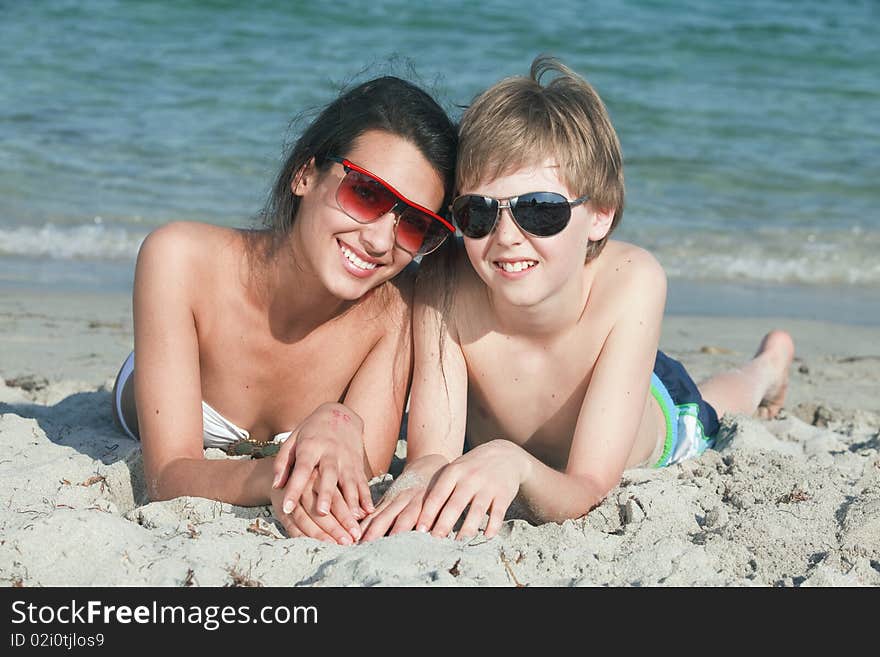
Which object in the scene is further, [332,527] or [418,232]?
[418,232]

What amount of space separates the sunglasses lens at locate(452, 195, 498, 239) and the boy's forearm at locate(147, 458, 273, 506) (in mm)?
875

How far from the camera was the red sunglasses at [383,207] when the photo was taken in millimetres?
3021

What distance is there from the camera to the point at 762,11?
1478 cm

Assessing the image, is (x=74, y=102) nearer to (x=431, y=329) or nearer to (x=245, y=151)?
(x=245, y=151)

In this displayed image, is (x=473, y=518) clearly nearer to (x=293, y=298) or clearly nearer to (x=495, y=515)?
(x=495, y=515)

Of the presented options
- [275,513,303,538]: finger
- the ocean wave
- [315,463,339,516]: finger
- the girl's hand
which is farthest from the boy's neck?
the ocean wave

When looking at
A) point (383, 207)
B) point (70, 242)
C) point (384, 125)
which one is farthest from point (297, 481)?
point (70, 242)

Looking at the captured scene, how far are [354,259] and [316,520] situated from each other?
840 millimetres

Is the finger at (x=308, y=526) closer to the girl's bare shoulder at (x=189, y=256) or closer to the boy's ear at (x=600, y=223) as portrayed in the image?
the girl's bare shoulder at (x=189, y=256)

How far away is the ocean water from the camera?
730 centimetres

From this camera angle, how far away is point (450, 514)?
8.50 feet

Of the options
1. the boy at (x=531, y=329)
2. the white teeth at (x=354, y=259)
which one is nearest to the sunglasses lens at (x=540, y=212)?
the boy at (x=531, y=329)

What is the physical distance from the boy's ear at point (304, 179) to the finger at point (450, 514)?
1130mm

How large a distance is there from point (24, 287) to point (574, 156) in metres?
4.22
